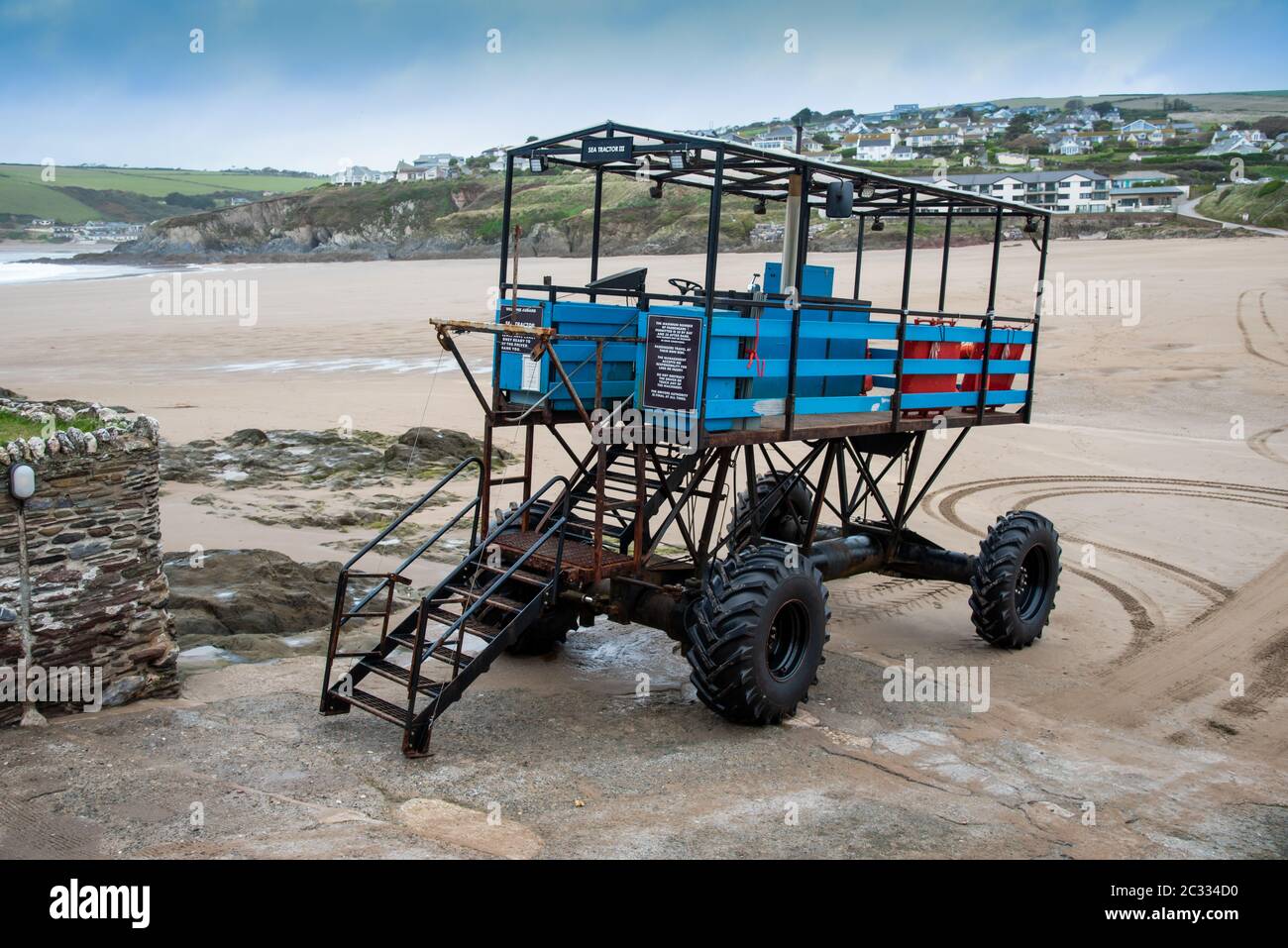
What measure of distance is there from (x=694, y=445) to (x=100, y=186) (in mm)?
147186

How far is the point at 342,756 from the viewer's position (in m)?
6.55

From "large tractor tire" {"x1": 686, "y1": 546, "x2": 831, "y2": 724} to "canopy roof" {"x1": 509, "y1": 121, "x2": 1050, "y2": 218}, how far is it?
2.61 metres

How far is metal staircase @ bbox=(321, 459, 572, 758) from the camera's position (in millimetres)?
6711

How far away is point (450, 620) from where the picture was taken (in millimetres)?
7699

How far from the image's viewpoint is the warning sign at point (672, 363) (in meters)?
7.12

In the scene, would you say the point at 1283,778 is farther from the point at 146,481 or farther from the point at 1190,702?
the point at 146,481

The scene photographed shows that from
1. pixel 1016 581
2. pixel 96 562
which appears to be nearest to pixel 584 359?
pixel 96 562

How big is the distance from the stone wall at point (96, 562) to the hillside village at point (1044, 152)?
18.4 feet

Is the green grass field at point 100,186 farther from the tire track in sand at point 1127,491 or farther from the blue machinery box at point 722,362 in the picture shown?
the blue machinery box at point 722,362
